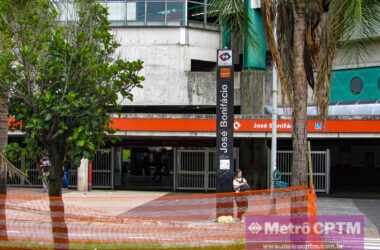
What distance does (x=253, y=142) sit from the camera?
33.6 m

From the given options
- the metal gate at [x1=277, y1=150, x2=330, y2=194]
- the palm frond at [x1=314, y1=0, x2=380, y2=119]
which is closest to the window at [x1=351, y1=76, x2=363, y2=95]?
Answer: the metal gate at [x1=277, y1=150, x2=330, y2=194]

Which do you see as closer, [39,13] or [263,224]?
[39,13]

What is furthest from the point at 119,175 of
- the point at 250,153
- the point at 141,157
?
the point at 250,153

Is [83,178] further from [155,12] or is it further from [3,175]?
[3,175]

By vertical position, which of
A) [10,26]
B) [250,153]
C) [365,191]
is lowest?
[365,191]

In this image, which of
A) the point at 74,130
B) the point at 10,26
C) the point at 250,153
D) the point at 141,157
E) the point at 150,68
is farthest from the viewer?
the point at 141,157

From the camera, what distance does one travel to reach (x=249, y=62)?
115 ft

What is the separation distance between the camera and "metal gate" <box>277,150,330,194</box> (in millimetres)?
30686

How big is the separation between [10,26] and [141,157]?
28.8 m

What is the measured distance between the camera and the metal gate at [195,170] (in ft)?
107

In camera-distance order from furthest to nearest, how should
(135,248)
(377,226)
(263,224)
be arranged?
(377,226) → (263,224) → (135,248)

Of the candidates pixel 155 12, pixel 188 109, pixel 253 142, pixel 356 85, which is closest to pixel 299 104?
pixel 253 142

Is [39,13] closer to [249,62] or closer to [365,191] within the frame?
[249,62]

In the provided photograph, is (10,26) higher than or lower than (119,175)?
higher
